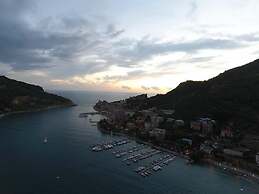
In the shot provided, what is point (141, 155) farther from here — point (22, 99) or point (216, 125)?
point (22, 99)

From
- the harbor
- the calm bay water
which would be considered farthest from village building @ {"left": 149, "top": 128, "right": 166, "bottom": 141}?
the calm bay water

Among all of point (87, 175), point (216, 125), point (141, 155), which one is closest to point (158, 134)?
point (216, 125)

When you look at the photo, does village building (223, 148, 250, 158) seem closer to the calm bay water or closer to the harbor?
the calm bay water

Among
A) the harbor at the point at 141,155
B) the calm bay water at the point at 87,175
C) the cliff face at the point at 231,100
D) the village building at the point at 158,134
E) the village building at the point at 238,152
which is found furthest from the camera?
the cliff face at the point at 231,100

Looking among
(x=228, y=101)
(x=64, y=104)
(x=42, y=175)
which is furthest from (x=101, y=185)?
(x=64, y=104)

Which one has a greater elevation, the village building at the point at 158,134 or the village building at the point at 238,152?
the village building at the point at 158,134

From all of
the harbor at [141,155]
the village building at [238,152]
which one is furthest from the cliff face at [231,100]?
the harbor at [141,155]

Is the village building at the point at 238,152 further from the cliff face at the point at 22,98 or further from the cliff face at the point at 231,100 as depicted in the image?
the cliff face at the point at 22,98
